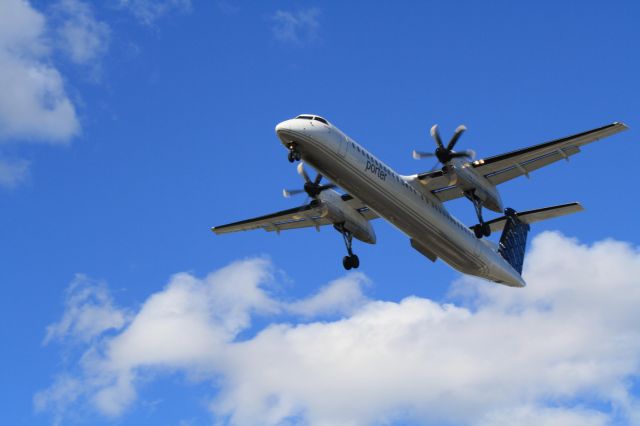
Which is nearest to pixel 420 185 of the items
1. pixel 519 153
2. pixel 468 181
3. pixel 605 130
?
pixel 468 181

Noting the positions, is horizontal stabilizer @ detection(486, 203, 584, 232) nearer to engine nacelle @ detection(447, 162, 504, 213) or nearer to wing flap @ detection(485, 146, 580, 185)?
wing flap @ detection(485, 146, 580, 185)

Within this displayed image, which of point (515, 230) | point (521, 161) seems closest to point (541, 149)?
point (521, 161)

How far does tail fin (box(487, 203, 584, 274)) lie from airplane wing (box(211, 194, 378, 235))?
21.6 ft

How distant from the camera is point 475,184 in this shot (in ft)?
118

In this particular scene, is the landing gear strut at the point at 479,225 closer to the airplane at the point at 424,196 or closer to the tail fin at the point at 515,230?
the airplane at the point at 424,196

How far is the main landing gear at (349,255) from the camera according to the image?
39.7 metres

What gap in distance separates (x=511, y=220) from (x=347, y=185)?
12.6m

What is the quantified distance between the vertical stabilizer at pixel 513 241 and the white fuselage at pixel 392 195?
289 centimetres

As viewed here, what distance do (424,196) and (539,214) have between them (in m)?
7.80

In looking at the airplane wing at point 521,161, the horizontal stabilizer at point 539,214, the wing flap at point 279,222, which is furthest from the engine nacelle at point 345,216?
the horizontal stabilizer at point 539,214

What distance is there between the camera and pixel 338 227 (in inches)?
1578

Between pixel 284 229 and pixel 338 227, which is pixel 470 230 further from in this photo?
pixel 284 229

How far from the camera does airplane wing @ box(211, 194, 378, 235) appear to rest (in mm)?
40634

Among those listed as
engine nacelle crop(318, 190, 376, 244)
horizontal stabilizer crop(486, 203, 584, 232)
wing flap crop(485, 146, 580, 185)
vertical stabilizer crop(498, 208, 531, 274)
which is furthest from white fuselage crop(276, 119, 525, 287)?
engine nacelle crop(318, 190, 376, 244)
